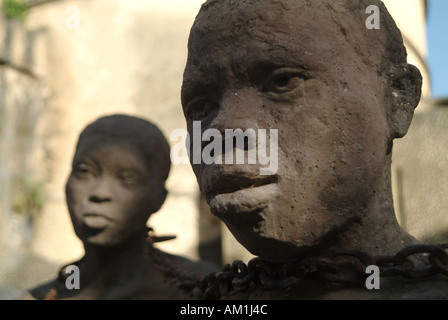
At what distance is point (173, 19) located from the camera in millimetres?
6266

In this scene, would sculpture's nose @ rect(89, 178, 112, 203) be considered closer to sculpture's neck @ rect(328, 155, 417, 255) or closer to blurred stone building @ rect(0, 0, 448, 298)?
sculpture's neck @ rect(328, 155, 417, 255)

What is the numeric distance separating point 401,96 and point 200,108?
2.00 ft

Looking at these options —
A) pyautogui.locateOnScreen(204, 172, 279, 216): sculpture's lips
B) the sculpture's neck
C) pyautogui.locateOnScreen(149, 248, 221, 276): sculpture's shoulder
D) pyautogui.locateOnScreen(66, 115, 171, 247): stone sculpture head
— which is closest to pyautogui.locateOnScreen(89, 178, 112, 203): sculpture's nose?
pyautogui.locateOnScreen(66, 115, 171, 247): stone sculpture head

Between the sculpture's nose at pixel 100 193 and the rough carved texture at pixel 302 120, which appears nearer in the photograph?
the rough carved texture at pixel 302 120

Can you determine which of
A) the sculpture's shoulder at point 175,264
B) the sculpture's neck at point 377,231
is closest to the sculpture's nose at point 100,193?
the sculpture's shoulder at point 175,264

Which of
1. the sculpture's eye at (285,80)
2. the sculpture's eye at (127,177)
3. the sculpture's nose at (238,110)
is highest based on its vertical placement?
the sculpture's eye at (285,80)

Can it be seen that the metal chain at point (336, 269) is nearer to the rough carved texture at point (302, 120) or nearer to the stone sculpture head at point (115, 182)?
the rough carved texture at point (302, 120)

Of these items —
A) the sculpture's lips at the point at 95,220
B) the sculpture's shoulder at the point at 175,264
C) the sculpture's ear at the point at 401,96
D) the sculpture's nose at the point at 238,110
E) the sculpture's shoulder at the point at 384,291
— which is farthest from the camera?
the sculpture's shoulder at the point at 175,264

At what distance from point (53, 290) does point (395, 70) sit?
6.61ft

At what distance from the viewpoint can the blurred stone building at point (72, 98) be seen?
5.84m

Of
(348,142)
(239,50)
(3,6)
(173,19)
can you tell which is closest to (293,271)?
(348,142)

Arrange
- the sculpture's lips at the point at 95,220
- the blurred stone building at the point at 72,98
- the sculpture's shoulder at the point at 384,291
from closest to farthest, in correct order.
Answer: the sculpture's shoulder at the point at 384,291 → the sculpture's lips at the point at 95,220 → the blurred stone building at the point at 72,98

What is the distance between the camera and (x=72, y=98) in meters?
6.67
